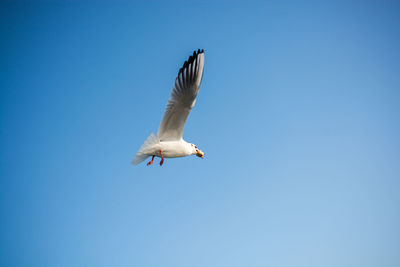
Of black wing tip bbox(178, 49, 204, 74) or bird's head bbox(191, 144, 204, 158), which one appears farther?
bird's head bbox(191, 144, 204, 158)

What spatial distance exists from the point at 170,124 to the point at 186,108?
1.51 feet

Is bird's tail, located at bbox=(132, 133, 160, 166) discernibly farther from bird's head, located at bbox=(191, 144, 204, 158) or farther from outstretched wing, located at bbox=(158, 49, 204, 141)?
bird's head, located at bbox=(191, 144, 204, 158)

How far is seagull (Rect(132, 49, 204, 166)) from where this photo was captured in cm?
518

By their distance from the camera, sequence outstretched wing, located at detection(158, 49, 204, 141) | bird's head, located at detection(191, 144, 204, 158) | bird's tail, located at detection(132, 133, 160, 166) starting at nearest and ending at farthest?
outstretched wing, located at detection(158, 49, 204, 141) < bird's tail, located at detection(132, 133, 160, 166) < bird's head, located at detection(191, 144, 204, 158)

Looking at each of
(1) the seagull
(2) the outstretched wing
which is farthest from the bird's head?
(2) the outstretched wing

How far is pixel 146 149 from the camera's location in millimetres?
5625

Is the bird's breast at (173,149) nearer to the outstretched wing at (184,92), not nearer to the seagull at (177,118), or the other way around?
the seagull at (177,118)

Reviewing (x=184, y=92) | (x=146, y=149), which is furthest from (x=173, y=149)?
(x=184, y=92)

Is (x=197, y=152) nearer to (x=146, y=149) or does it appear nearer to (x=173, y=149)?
(x=173, y=149)

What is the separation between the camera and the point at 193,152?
6559mm

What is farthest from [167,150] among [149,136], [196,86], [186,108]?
[196,86]

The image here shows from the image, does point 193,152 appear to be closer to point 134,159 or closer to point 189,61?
point 134,159

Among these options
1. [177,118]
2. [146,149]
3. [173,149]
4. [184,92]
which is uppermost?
[184,92]

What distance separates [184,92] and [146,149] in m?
1.29
